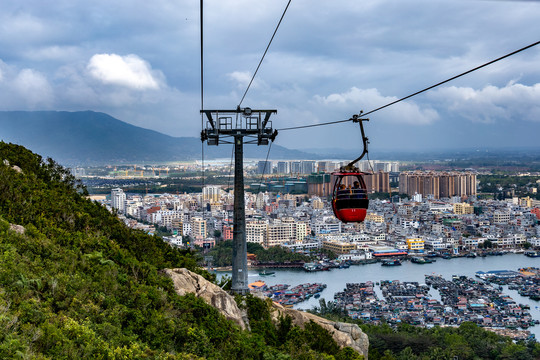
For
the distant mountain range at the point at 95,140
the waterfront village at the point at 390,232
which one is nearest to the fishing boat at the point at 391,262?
the waterfront village at the point at 390,232

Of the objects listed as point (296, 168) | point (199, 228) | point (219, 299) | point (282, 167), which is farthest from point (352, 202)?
point (282, 167)

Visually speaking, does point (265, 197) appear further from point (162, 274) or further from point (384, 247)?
point (162, 274)

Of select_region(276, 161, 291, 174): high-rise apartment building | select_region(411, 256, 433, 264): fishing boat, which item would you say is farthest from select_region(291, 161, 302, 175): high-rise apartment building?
select_region(411, 256, 433, 264): fishing boat

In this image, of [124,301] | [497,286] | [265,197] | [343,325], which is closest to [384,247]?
[497,286]

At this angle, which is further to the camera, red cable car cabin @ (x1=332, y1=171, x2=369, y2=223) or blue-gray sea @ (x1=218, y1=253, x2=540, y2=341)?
blue-gray sea @ (x1=218, y1=253, x2=540, y2=341)

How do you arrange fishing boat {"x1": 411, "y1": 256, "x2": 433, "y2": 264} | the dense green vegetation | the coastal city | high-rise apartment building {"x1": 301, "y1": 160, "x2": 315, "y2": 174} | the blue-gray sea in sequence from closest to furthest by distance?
the dense green vegetation → the blue-gray sea → fishing boat {"x1": 411, "y1": 256, "x2": 433, "y2": 264} → the coastal city → high-rise apartment building {"x1": 301, "y1": 160, "x2": 315, "y2": 174}

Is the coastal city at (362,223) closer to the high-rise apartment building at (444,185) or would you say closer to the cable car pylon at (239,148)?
the high-rise apartment building at (444,185)

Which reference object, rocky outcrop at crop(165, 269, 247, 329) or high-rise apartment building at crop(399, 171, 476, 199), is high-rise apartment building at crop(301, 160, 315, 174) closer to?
high-rise apartment building at crop(399, 171, 476, 199)
